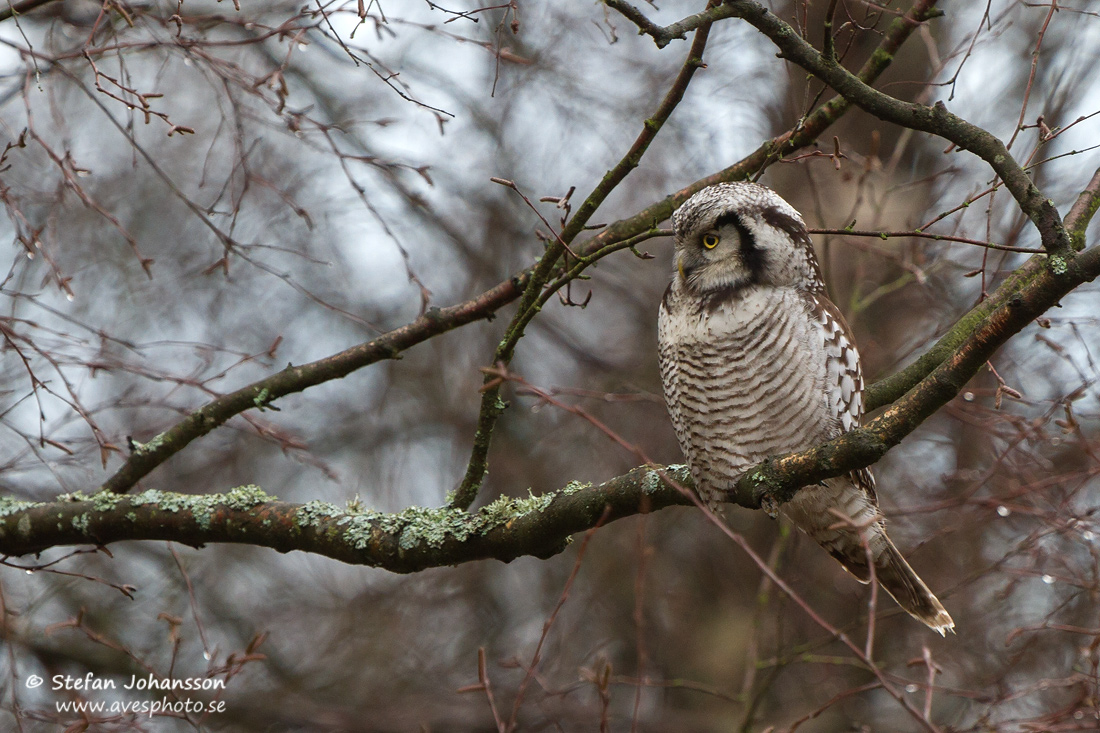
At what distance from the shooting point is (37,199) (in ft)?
13.9

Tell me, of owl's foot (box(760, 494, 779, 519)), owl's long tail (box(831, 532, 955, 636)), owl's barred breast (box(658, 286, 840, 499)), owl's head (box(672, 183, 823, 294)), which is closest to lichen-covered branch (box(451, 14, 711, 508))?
owl's head (box(672, 183, 823, 294))

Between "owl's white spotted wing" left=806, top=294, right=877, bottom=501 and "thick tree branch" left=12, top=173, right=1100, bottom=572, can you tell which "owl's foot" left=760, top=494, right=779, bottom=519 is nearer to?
"thick tree branch" left=12, top=173, right=1100, bottom=572

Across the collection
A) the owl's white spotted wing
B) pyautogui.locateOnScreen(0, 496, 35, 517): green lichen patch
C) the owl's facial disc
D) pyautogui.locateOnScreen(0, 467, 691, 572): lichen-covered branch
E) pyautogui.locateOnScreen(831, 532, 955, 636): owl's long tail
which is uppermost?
the owl's facial disc

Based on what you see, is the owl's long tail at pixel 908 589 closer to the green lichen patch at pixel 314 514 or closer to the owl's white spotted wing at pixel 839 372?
the owl's white spotted wing at pixel 839 372

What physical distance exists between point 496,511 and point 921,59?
658 cm

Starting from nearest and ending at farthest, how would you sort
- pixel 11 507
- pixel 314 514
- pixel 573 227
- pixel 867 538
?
1. pixel 573 227
2. pixel 314 514
3. pixel 11 507
4. pixel 867 538

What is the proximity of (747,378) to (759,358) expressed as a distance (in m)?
0.10

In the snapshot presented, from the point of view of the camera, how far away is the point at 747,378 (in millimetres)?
3695

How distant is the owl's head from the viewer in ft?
12.3

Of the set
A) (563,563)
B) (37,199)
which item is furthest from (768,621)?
(37,199)

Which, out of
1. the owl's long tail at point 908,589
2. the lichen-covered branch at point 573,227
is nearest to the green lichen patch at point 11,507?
the lichen-covered branch at point 573,227

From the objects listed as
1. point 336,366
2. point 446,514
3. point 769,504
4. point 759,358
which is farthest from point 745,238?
point 336,366

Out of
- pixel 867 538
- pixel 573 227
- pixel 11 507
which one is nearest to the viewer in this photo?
pixel 573 227

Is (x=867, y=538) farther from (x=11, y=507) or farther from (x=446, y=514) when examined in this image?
(x=11, y=507)
